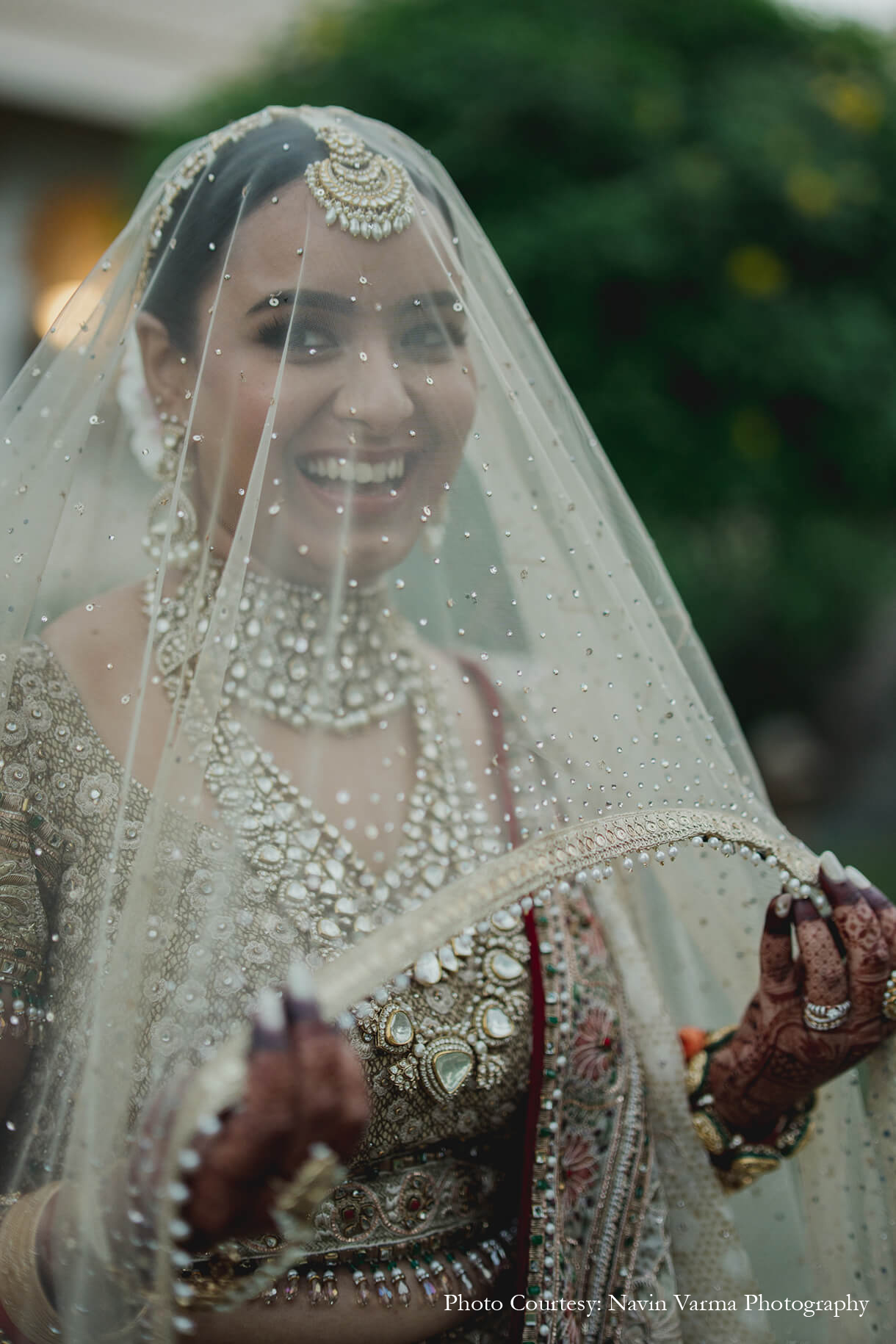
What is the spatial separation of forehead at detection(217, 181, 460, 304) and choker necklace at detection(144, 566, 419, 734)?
0.31 meters

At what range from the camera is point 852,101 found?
3.69 meters

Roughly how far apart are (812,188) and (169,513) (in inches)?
124

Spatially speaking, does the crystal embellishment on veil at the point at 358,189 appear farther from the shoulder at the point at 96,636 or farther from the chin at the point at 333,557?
the shoulder at the point at 96,636

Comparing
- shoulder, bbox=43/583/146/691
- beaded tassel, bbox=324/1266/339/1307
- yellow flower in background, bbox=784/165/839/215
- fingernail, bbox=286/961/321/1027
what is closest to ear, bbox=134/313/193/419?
shoulder, bbox=43/583/146/691

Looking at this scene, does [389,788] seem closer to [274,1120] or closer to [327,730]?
[327,730]

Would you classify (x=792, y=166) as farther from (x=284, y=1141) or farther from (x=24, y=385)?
(x=284, y=1141)

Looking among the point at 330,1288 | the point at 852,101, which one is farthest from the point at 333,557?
the point at 852,101

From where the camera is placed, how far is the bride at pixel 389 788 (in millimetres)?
1031

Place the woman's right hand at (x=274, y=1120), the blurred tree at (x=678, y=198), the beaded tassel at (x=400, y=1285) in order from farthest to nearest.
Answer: the blurred tree at (x=678, y=198)
the beaded tassel at (x=400, y=1285)
the woman's right hand at (x=274, y=1120)

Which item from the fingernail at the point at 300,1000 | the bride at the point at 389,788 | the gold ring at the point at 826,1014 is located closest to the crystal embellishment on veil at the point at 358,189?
the bride at the point at 389,788

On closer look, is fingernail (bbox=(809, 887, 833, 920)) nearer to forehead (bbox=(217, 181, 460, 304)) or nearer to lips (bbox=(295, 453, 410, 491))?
lips (bbox=(295, 453, 410, 491))

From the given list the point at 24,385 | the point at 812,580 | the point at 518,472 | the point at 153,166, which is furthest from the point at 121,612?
the point at 812,580

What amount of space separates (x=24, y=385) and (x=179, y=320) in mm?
212

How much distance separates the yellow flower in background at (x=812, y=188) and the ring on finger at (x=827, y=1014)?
3.14 metres
